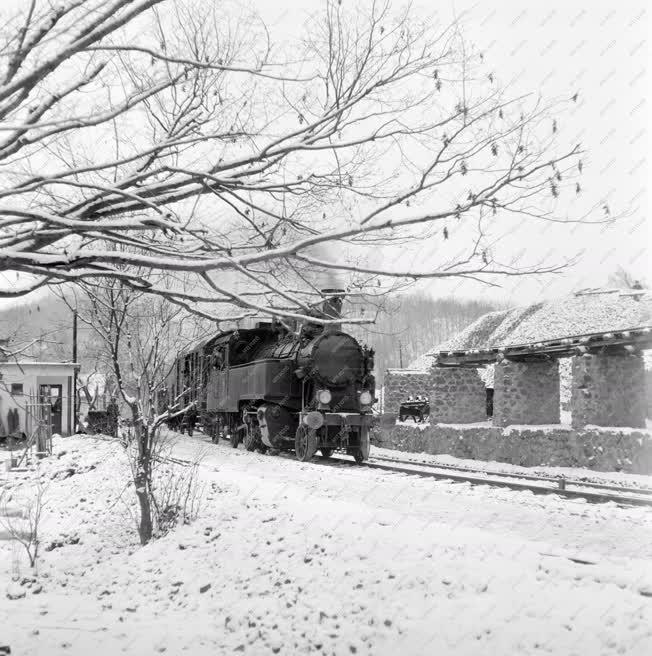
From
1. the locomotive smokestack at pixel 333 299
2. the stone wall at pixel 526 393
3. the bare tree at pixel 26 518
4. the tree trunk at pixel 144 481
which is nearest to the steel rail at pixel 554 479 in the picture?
the stone wall at pixel 526 393

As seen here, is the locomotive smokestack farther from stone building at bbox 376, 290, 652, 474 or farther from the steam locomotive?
stone building at bbox 376, 290, 652, 474

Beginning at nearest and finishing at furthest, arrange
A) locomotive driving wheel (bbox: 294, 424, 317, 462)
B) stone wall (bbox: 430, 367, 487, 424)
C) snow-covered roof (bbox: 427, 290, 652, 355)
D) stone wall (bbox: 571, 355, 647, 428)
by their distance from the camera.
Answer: stone wall (bbox: 571, 355, 647, 428), locomotive driving wheel (bbox: 294, 424, 317, 462), stone wall (bbox: 430, 367, 487, 424), snow-covered roof (bbox: 427, 290, 652, 355)

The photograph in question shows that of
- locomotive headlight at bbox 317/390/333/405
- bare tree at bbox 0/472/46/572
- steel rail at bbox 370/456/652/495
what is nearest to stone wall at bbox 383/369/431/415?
steel rail at bbox 370/456/652/495

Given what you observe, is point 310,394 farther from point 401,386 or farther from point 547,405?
point 401,386

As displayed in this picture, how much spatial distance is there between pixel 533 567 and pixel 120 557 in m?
5.40

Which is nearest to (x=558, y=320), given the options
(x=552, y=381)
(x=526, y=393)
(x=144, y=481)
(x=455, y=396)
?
(x=455, y=396)

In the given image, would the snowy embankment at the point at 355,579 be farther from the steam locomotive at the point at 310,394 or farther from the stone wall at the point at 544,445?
the steam locomotive at the point at 310,394

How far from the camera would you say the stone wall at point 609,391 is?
14.7 m

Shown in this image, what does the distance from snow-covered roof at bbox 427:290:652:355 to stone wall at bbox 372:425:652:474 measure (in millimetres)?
10169

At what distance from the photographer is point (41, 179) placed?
201 inches

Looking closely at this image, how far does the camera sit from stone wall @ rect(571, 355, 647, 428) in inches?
579

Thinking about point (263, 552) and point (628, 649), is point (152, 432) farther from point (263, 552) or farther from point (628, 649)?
point (628, 649)

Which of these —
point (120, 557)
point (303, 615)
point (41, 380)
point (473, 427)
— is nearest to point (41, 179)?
point (303, 615)

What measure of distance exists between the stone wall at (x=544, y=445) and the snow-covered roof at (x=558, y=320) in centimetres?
1017
